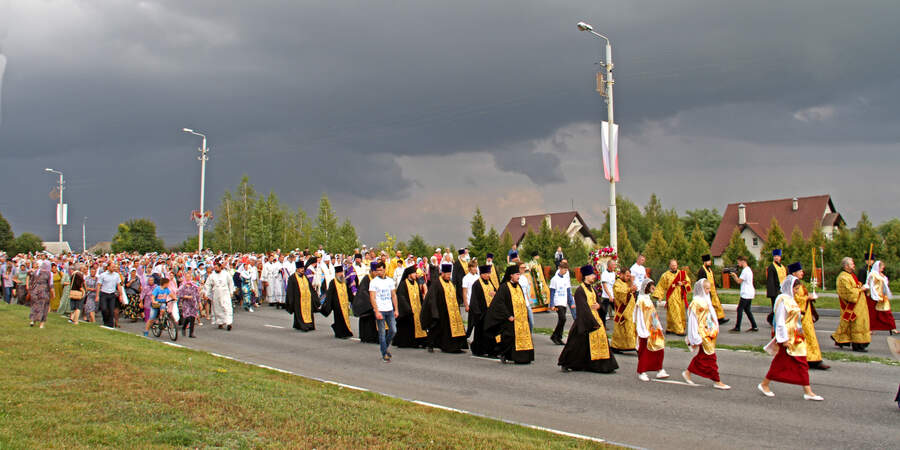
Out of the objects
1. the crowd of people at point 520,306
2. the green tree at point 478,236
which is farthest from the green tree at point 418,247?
the crowd of people at point 520,306

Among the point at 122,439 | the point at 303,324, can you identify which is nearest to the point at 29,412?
the point at 122,439

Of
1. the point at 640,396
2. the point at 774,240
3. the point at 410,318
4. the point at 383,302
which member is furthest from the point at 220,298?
the point at 774,240

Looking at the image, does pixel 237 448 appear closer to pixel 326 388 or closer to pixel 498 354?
pixel 326 388

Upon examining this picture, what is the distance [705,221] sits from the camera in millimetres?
83312

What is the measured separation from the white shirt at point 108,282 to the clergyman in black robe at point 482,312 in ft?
39.6

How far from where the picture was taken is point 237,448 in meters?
6.31

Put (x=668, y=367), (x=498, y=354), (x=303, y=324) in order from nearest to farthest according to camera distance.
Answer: (x=668, y=367) < (x=498, y=354) < (x=303, y=324)

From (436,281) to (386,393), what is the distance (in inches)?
192

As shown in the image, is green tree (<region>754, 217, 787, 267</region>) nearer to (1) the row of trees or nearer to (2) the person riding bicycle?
(2) the person riding bicycle

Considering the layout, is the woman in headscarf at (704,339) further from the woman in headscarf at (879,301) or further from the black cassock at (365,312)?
the black cassock at (365,312)

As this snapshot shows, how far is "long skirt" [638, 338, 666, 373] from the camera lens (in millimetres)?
10773

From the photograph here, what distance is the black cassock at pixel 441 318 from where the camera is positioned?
1442cm

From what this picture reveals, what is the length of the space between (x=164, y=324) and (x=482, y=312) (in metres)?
8.83

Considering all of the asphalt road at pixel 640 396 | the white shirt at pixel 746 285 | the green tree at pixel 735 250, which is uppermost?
the green tree at pixel 735 250
